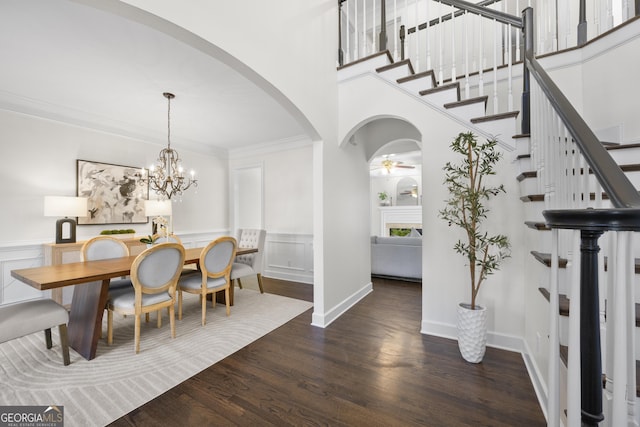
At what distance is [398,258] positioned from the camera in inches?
179

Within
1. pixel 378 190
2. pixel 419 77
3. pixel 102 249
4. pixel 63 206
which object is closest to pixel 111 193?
pixel 63 206

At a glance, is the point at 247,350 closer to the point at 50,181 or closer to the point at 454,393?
the point at 454,393

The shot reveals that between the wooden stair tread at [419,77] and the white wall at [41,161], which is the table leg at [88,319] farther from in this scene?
the wooden stair tread at [419,77]

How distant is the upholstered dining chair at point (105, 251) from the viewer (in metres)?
2.85

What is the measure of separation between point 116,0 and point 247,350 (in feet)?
8.13

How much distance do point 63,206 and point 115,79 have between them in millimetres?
1752

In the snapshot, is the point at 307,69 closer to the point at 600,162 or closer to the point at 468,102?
the point at 468,102

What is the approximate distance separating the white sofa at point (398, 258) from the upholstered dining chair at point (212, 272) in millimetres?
2687

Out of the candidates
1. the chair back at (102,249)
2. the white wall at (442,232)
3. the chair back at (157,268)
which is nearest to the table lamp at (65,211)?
the chair back at (102,249)

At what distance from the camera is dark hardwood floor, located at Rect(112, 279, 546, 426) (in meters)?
1.56

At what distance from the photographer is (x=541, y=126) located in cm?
166

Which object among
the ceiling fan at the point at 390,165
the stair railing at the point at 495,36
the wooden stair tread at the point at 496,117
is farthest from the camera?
the ceiling fan at the point at 390,165

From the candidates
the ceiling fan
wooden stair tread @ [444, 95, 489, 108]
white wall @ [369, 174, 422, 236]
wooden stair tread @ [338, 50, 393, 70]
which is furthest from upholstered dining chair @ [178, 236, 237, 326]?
white wall @ [369, 174, 422, 236]

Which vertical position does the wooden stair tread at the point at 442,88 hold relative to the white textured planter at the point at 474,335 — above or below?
above
